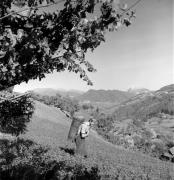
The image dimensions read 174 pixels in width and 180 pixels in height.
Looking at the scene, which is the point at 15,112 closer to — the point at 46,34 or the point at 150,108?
the point at 46,34

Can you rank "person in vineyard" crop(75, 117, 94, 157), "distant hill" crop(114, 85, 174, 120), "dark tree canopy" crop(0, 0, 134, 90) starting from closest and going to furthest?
"dark tree canopy" crop(0, 0, 134, 90) < "person in vineyard" crop(75, 117, 94, 157) < "distant hill" crop(114, 85, 174, 120)

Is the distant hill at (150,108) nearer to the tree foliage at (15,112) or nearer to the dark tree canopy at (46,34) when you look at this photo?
the tree foliage at (15,112)

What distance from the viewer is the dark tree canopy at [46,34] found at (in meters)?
4.80

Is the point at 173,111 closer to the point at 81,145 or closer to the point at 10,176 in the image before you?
the point at 81,145

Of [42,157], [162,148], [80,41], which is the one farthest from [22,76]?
[162,148]

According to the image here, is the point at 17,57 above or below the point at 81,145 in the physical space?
above

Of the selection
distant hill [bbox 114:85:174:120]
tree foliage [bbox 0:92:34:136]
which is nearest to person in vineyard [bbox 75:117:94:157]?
tree foliage [bbox 0:92:34:136]

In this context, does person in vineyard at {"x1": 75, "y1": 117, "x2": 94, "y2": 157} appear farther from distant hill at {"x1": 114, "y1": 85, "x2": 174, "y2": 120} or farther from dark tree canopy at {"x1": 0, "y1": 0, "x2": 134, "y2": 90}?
distant hill at {"x1": 114, "y1": 85, "x2": 174, "y2": 120}

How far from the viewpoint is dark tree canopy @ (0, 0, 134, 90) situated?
480cm

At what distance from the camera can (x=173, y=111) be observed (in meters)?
95.9

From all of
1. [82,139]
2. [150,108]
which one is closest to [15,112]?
[82,139]

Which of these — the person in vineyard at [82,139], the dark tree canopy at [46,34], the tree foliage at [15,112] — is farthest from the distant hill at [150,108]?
the dark tree canopy at [46,34]

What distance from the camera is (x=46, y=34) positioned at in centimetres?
509

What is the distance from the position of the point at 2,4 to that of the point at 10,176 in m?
5.47
